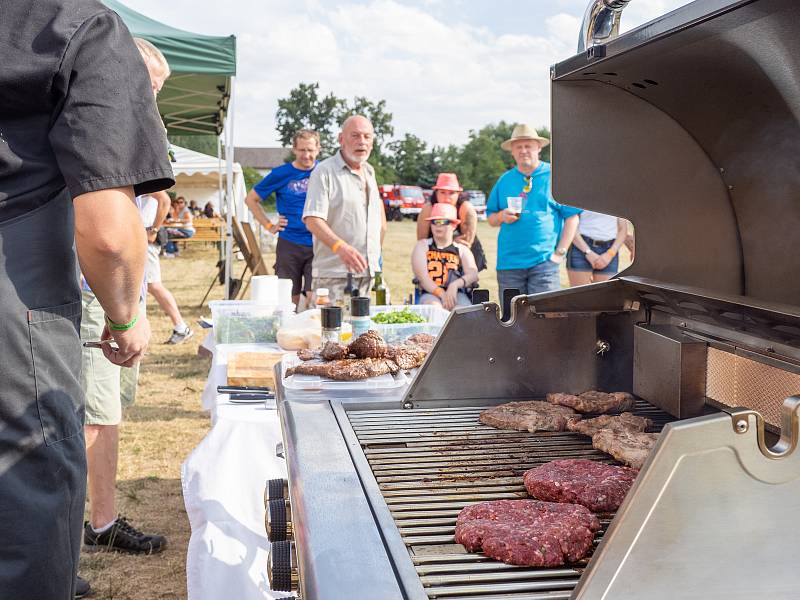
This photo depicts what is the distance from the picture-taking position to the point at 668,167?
6.57ft

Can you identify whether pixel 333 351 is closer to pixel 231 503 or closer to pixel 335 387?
pixel 335 387

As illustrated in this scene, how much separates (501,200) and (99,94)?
5118mm

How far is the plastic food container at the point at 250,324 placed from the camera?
11.2 feet

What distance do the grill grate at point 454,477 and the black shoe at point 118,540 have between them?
2.04 meters

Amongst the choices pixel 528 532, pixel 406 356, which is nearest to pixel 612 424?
pixel 528 532

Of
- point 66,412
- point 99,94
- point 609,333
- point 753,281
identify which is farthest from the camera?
point 609,333

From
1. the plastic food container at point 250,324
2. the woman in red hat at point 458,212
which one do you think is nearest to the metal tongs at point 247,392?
the plastic food container at point 250,324

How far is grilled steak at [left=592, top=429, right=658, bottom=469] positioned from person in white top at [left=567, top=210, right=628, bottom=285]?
525 cm

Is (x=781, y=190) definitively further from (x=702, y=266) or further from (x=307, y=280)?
(x=307, y=280)

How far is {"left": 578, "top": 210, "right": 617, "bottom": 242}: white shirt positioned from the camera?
679cm

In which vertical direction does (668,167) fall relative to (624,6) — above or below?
below

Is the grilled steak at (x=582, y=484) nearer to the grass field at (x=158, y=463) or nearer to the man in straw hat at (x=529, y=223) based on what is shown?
the grass field at (x=158, y=463)

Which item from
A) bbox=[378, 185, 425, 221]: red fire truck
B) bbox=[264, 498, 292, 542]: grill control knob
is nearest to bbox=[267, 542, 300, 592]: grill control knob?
bbox=[264, 498, 292, 542]: grill control knob

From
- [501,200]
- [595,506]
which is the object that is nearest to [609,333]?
[595,506]
